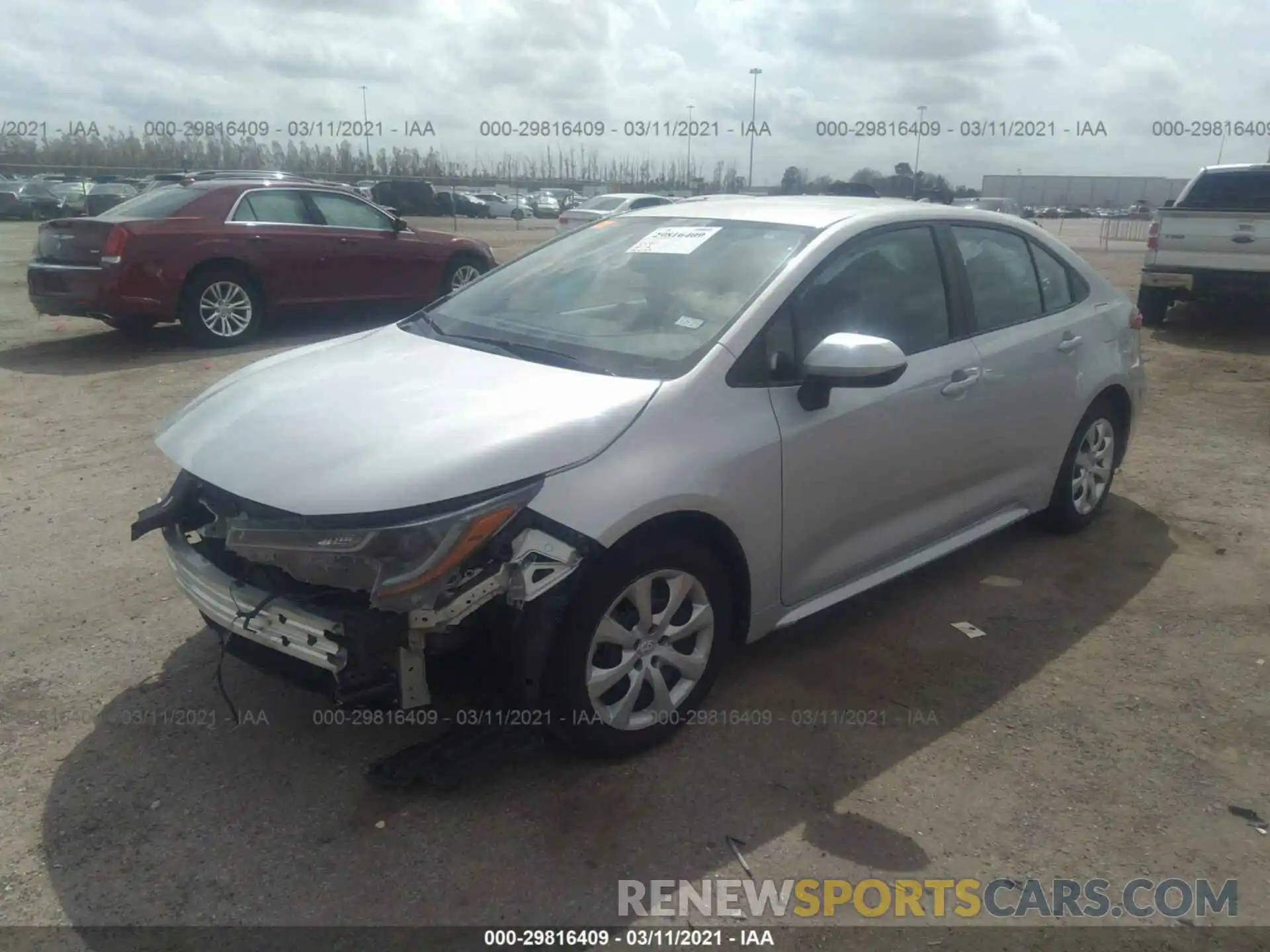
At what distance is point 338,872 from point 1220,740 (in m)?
2.85

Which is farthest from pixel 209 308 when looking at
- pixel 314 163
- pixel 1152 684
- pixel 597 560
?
pixel 314 163

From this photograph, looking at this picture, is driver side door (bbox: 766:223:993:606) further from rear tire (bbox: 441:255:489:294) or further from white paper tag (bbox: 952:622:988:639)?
rear tire (bbox: 441:255:489:294)

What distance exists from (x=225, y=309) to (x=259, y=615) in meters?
7.51

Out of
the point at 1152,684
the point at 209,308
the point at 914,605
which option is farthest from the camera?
the point at 209,308

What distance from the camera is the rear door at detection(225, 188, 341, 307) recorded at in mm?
9453

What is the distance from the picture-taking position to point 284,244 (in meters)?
9.72

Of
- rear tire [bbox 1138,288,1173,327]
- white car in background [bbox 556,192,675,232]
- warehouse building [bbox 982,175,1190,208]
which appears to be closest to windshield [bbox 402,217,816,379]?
rear tire [bbox 1138,288,1173,327]

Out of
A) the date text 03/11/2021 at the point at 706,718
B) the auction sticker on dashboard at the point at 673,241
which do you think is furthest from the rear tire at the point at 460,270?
the date text 03/11/2021 at the point at 706,718

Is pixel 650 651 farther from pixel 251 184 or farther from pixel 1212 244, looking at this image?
pixel 1212 244

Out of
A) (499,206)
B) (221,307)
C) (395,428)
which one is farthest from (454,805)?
(499,206)

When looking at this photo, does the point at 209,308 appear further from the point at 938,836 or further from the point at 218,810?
the point at 938,836

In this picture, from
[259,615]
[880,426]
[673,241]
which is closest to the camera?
[259,615]

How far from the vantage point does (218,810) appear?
2.87m

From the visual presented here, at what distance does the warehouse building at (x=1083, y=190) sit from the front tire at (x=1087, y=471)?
66113 millimetres
